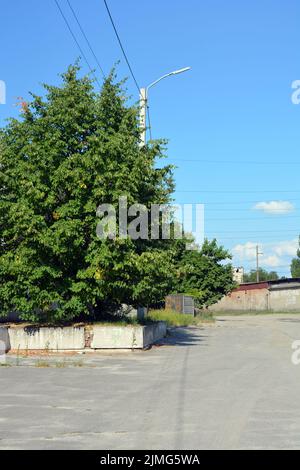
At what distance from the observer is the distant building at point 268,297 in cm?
7544

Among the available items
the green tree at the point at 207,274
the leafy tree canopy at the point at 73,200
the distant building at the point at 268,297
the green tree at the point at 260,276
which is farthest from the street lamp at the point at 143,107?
the green tree at the point at 260,276

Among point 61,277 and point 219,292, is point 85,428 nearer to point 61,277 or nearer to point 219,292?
point 61,277

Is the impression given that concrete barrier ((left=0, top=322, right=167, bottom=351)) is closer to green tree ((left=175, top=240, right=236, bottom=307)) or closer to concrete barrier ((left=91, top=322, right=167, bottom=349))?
concrete barrier ((left=91, top=322, right=167, bottom=349))

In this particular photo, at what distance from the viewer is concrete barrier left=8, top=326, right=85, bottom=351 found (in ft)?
60.1

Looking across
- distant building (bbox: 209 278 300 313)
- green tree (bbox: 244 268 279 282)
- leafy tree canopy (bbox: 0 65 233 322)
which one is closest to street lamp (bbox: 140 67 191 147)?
leafy tree canopy (bbox: 0 65 233 322)

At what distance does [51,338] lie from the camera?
723 inches

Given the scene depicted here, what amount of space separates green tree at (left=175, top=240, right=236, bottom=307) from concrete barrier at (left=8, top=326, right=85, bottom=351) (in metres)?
30.6

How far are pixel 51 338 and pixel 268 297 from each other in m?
61.8

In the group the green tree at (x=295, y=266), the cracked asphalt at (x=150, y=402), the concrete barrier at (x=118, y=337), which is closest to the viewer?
the cracked asphalt at (x=150, y=402)

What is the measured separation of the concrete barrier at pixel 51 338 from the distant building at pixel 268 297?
57.8 meters

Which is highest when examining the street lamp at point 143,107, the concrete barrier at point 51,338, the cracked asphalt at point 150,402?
the street lamp at point 143,107

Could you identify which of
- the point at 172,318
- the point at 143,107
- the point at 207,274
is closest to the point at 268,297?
the point at 207,274

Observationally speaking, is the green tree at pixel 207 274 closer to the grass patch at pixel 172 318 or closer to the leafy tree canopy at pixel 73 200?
the grass patch at pixel 172 318
